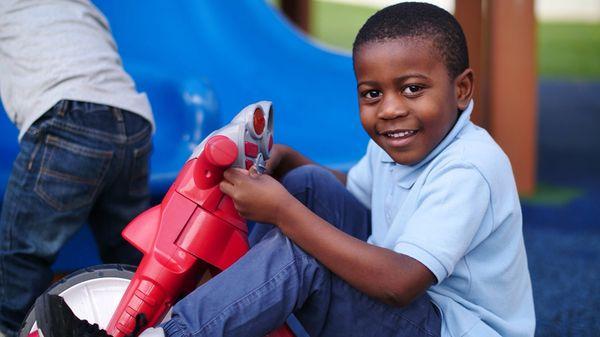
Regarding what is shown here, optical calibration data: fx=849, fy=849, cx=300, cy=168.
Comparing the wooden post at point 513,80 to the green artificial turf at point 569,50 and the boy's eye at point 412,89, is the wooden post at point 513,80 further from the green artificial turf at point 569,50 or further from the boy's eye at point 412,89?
the green artificial turf at point 569,50

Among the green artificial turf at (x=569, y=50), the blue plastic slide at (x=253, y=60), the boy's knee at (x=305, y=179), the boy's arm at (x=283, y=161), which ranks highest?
the boy's knee at (x=305, y=179)

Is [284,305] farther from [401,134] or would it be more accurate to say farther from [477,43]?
[477,43]

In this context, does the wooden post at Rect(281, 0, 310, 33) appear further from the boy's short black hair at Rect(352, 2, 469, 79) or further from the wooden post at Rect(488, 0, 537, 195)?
the boy's short black hair at Rect(352, 2, 469, 79)

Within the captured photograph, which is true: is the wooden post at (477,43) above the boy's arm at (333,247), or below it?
below

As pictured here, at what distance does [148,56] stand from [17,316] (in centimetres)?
154

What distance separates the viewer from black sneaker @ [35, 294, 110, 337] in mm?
1174

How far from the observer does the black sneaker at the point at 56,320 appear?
46.2 inches

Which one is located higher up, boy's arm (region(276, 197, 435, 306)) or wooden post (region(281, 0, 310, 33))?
boy's arm (region(276, 197, 435, 306))

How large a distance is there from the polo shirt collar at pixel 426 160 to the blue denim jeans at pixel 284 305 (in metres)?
0.20

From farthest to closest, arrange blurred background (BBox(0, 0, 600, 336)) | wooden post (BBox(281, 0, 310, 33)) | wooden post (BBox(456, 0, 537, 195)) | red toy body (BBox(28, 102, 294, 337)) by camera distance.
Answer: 1. wooden post (BBox(281, 0, 310, 33))
2. wooden post (BBox(456, 0, 537, 195))
3. blurred background (BBox(0, 0, 600, 336))
4. red toy body (BBox(28, 102, 294, 337))

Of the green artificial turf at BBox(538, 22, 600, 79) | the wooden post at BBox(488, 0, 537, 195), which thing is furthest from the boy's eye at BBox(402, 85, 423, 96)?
the green artificial turf at BBox(538, 22, 600, 79)

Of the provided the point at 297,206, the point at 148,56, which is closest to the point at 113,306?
the point at 297,206

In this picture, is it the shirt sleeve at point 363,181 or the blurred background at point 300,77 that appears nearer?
the shirt sleeve at point 363,181

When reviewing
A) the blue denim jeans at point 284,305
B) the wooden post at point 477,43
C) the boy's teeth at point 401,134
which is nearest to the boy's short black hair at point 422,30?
the boy's teeth at point 401,134
